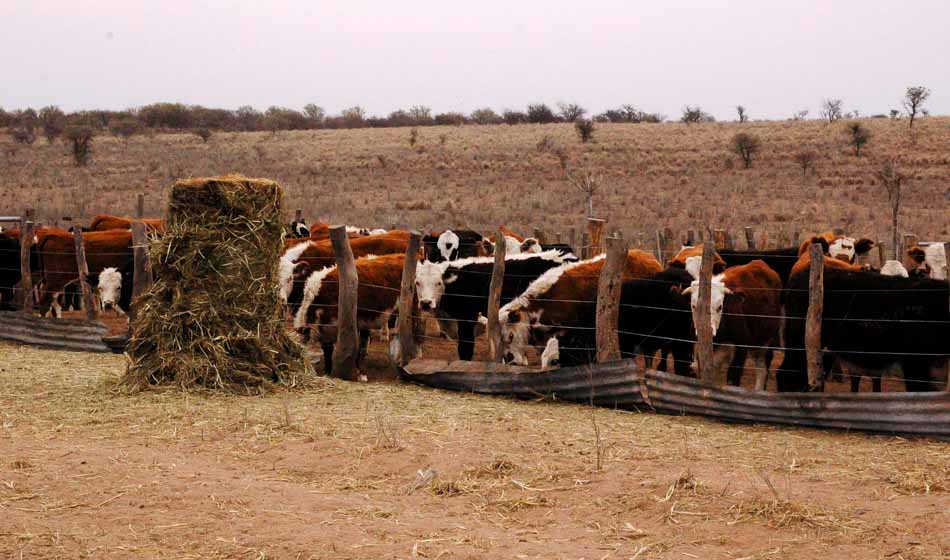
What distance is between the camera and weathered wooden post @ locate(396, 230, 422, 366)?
12109 mm

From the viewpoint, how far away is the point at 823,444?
8445 millimetres

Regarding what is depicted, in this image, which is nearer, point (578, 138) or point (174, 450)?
point (174, 450)

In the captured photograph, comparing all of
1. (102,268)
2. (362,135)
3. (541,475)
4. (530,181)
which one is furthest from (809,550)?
(362,135)

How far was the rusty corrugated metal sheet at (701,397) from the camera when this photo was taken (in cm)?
869

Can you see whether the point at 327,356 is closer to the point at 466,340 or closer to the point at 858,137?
the point at 466,340

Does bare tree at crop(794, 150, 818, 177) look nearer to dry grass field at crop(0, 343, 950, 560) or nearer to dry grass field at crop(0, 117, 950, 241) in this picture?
dry grass field at crop(0, 117, 950, 241)

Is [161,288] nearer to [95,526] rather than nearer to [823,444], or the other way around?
[95,526]

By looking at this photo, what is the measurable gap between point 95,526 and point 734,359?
7.78 m

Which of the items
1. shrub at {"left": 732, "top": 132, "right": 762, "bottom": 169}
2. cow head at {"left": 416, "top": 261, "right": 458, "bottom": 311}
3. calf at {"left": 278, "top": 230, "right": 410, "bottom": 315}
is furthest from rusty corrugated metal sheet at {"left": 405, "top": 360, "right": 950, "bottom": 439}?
shrub at {"left": 732, "top": 132, "right": 762, "bottom": 169}

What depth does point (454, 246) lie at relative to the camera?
20.4 m

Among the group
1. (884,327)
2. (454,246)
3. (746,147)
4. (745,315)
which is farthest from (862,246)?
(746,147)

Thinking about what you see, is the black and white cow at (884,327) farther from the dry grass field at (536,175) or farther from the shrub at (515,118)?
the shrub at (515,118)

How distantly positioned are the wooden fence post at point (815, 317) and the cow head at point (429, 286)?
556 centimetres

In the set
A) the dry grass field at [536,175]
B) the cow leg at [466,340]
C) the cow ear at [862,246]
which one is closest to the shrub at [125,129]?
the dry grass field at [536,175]
